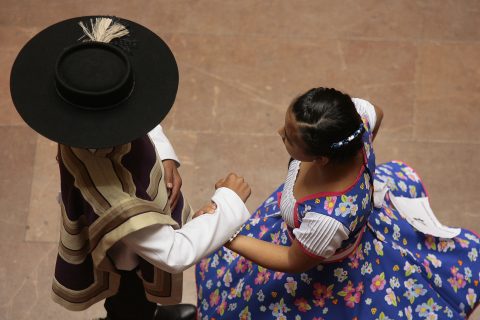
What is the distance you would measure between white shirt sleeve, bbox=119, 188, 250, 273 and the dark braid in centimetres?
27

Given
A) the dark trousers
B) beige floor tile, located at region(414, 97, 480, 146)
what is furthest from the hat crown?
beige floor tile, located at region(414, 97, 480, 146)

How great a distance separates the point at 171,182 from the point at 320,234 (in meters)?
0.54

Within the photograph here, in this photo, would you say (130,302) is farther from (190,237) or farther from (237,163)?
(237,163)

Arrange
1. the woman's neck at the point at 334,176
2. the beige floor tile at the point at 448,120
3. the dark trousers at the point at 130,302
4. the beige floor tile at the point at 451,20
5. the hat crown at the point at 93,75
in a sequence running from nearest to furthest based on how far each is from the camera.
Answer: the hat crown at the point at 93,75, the woman's neck at the point at 334,176, the dark trousers at the point at 130,302, the beige floor tile at the point at 448,120, the beige floor tile at the point at 451,20

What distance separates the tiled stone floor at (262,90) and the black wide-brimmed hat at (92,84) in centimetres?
132

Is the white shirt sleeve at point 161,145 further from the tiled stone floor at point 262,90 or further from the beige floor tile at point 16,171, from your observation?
the beige floor tile at point 16,171

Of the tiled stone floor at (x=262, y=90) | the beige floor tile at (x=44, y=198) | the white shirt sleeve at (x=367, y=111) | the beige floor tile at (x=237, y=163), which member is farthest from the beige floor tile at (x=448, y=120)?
the beige floor tile at (x=44, y=198)

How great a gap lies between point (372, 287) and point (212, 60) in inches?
60.4

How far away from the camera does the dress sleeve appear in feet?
5.70

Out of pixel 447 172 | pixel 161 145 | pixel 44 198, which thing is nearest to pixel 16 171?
pixel 44 198

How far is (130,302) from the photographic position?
7.30ft

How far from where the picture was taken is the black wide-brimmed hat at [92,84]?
1484 mm

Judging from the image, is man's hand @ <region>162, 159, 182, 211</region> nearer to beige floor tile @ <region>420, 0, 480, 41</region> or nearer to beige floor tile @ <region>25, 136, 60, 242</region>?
beige floor tile @ <region>25, 136, 60, 242</region>

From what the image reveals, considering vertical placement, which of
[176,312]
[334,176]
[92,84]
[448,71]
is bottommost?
[176,312]
